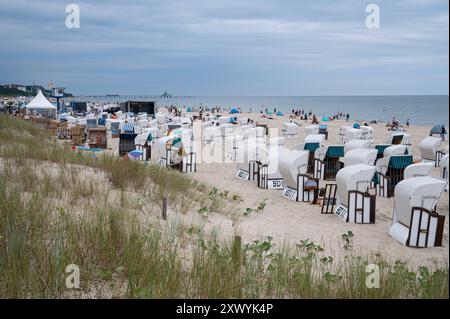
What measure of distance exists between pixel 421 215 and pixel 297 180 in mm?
3545

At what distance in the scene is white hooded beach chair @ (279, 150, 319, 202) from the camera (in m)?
9.98

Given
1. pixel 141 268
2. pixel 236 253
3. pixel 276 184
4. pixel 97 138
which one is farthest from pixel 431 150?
pixel 141 268

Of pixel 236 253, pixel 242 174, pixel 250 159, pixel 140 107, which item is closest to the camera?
pixel 236 253

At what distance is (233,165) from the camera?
51.5ft

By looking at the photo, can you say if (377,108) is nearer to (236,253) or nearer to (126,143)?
(126,143)

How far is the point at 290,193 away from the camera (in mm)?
10320

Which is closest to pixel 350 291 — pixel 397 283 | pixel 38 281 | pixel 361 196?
pixel 397 283

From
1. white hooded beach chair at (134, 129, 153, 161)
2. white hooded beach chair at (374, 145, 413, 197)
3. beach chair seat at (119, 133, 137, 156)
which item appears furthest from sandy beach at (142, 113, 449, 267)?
beach chair seat at (119, 133, 137, 156)

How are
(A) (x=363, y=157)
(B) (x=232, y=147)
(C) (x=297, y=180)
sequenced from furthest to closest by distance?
(B) (x=232, y=147) → (A) (x=363, y=157) → (C) (x=297, y=180)

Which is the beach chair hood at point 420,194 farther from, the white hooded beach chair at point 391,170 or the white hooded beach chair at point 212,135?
the white hooded beach chair at point 212,135

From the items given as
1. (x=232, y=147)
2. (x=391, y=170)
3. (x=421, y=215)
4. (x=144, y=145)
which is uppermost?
(x=144, y=145)

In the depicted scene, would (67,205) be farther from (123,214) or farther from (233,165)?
(233,165)

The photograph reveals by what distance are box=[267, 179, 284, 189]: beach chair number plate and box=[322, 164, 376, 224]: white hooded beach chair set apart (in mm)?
2464
